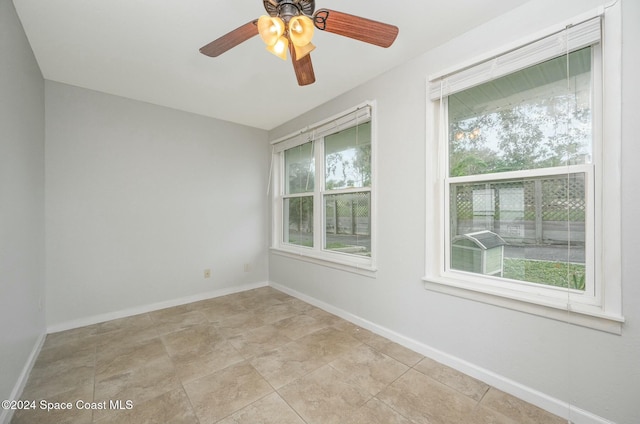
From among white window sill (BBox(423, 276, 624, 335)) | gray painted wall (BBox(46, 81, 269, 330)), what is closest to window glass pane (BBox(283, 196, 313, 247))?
gray painted wall (BBox(46, 81, 269, 330))

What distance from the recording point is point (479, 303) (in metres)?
1.82

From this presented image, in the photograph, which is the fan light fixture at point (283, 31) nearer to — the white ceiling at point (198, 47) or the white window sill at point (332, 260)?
the white ceiling at point (198, 47)

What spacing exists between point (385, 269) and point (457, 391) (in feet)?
3.32

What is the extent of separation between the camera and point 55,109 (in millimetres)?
2564

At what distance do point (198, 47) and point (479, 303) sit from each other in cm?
291

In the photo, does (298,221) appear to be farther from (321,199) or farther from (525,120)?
(525,120)

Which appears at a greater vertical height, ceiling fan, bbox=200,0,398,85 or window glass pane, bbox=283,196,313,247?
ceiling fan, bbox=200,0,398,85

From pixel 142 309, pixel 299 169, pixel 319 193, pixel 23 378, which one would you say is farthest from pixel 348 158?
pixel 23 378

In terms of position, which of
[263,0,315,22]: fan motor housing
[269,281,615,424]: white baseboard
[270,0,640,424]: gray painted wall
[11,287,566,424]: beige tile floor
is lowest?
[11,287,566,424]: beige tile floor

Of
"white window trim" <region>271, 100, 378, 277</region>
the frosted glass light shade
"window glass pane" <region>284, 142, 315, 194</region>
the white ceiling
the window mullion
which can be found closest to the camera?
the frosted glass light shade

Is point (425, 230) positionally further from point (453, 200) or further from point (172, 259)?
point (172, 259)

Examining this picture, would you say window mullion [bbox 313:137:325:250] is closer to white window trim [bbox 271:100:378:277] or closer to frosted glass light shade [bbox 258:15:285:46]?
white window trim [bbox 271:100:378:277]

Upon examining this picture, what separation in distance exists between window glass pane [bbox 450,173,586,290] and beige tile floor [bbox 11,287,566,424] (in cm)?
82

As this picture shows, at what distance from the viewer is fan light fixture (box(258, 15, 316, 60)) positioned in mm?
1201
